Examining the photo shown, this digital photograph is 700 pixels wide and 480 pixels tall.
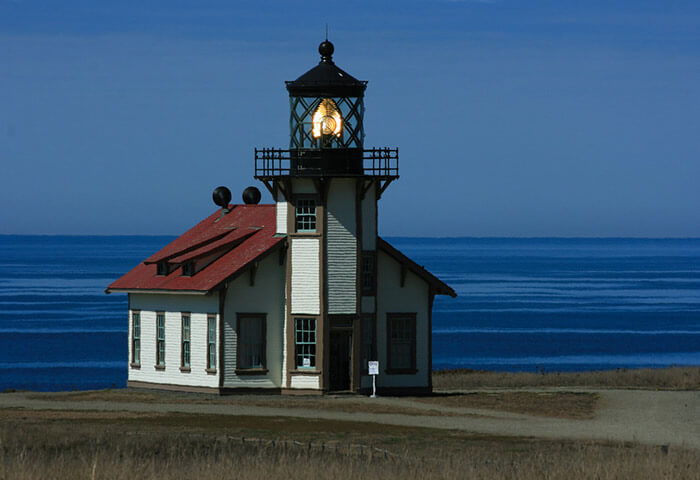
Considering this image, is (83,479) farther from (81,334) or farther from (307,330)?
(81,334)

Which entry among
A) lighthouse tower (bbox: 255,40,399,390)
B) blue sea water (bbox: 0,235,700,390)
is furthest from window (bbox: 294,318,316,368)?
blue sea water (bbox: 0,235,700,390)

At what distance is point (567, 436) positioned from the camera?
30.8 meters

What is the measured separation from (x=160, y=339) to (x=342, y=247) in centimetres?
703

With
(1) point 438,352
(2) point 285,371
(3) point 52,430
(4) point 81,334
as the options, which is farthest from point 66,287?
(3) point 52,430

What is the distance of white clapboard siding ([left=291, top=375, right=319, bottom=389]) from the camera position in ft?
133

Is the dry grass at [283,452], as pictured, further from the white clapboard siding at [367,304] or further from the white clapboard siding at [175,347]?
the white clapboard siding at [367,304]

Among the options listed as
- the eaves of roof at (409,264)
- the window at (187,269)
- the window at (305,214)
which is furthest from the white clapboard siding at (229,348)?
the eaves of roof at (409,264)

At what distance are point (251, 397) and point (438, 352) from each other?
1657 inches

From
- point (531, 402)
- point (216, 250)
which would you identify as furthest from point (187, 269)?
point (531, 402)

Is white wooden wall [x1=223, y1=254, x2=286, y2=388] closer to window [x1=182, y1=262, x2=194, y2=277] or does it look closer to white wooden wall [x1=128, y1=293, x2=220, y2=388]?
white wooden wall [x1=128, y1=293, x2=220, y2=388]

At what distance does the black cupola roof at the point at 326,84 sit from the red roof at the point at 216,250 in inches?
180

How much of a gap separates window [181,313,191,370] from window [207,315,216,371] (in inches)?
43.6

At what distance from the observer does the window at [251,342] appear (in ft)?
134

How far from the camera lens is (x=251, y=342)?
40.9 metres
